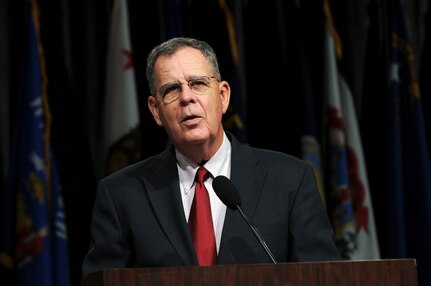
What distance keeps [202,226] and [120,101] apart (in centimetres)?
196

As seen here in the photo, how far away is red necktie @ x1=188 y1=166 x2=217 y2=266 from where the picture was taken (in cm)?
231

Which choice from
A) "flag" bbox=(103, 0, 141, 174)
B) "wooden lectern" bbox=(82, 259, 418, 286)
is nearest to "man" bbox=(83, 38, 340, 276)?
"wooden lectern" bbox=(82, 259, 418, 286)

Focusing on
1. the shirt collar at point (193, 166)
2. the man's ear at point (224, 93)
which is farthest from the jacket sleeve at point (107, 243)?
the man's ear at point (224, 93)

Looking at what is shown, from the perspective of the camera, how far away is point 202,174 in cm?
245

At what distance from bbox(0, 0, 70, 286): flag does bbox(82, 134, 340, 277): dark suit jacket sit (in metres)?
1.49

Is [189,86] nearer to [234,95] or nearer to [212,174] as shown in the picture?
[212,174]

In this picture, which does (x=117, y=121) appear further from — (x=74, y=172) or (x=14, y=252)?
(x=14, y=252)

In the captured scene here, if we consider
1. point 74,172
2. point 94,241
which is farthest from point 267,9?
point 94,241

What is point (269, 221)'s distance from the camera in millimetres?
2320

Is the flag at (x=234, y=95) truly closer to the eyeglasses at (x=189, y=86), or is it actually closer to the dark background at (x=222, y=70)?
the dark background at (x=222, y=70)

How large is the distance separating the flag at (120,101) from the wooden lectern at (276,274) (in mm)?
2386

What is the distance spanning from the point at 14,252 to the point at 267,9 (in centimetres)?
199

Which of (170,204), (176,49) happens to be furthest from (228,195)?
(176,49)

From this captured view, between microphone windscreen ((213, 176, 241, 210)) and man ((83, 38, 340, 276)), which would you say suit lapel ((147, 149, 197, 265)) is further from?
microphone windscreen ((213, 176, 241, 210))
